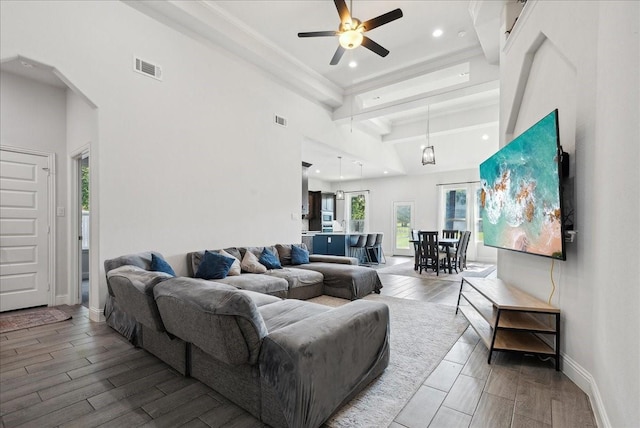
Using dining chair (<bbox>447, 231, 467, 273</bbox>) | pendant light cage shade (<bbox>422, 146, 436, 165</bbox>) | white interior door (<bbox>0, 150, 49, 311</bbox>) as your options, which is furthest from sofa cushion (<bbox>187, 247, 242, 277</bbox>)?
dining chair (<bbox>447, 231, 467, 273</bbox>)

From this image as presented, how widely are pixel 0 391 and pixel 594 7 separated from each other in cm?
484

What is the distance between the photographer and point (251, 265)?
432 centimetres

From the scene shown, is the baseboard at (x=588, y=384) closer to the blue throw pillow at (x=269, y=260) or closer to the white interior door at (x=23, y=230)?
the blue throw pillow at (x=269, y=260)

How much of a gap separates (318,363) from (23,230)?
4.62 m

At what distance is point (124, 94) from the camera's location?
140 inches

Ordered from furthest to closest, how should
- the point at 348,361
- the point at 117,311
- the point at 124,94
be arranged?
the point at 124,94 → the point at 117,311 → the point at 348,361

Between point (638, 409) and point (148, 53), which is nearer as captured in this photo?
point (638, 409)

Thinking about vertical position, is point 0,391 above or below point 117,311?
below

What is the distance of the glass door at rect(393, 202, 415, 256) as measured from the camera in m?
10.7

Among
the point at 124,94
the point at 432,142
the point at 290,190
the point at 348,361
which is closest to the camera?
the point at 348,361

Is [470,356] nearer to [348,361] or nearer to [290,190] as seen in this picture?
[348,361]

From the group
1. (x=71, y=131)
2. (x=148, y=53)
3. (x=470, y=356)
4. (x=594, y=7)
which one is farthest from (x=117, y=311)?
(x=594, y=7)

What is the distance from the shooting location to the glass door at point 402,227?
10664mm

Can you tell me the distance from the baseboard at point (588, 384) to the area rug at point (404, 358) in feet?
2.83
